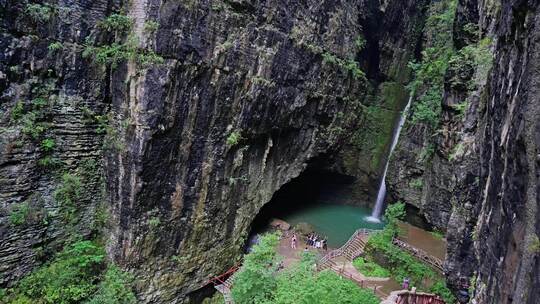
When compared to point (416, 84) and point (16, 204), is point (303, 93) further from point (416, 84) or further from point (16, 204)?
point (16, 204)

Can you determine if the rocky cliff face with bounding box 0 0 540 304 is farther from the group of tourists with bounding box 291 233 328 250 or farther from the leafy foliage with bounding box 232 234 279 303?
the leafy foliage with bounding box 232 234 279 303

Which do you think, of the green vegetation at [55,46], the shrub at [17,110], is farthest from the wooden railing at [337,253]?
the green vegetation at [55,46]

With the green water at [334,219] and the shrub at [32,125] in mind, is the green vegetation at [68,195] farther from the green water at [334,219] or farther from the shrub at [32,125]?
the green water at [334,219]

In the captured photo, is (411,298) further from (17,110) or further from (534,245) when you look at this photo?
(17,110)

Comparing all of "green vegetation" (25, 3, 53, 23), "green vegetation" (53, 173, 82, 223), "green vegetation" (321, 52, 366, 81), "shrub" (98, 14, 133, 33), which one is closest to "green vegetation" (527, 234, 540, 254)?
"shrub" (98, 14, 133, 33)

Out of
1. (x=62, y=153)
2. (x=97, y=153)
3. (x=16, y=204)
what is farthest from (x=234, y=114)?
(x=16, y=204)

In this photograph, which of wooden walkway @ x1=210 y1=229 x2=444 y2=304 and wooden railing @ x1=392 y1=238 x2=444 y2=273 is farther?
wooden railing @ x1=392 y1=238 x2=444 y2=273
